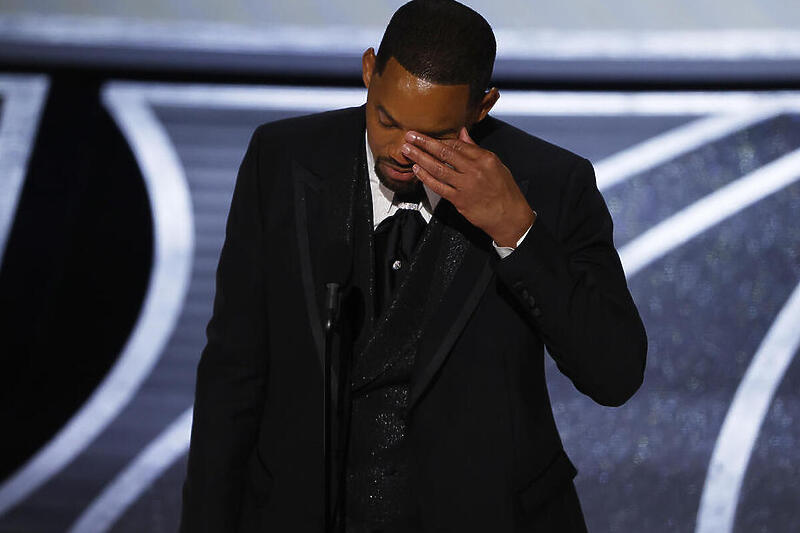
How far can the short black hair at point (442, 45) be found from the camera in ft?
4.13

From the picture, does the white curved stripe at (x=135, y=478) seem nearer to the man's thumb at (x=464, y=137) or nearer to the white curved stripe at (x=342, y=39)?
the white curved stripe at (x=342, y=39)

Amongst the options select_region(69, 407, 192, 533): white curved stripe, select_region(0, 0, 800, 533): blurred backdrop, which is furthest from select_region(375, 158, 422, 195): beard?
select_region(0, 0, 800, 533): blurred backdrop

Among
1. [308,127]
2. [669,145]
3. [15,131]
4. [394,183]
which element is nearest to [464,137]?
[394,183]

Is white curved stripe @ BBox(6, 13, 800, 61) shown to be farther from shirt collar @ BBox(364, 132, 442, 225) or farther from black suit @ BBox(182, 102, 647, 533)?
black suit @ BBox(182, 102, 647, 533)

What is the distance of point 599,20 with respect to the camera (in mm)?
2898

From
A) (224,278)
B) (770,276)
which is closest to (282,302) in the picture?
(224,278)

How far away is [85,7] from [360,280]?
2.08 meters

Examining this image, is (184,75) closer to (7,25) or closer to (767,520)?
(7,25)

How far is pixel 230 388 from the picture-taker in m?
1.33

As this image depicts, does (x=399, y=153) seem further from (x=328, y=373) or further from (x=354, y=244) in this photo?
(x=328, y=373)

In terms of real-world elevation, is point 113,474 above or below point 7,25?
below

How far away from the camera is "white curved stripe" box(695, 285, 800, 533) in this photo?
268cm

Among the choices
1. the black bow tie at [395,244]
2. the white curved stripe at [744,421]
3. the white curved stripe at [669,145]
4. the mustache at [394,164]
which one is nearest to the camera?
the mustache at [394,164]

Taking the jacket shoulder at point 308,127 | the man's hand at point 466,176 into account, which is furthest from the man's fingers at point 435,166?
the jacket shoulder at point 308,127
